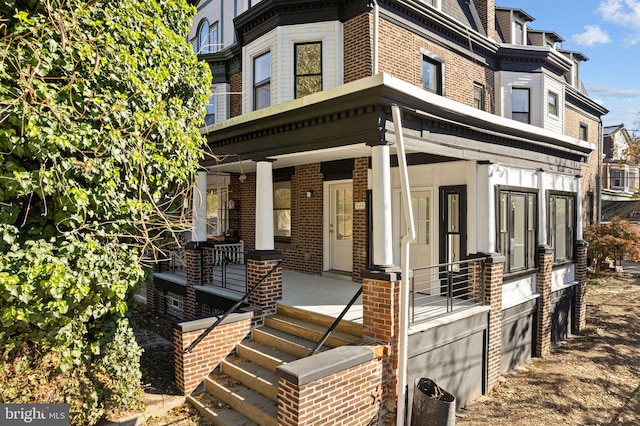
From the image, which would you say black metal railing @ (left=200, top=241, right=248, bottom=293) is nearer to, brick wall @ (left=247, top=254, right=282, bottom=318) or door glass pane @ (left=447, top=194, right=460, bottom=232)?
brick wall @ (left=247, top=254, right=282, bottom=318)

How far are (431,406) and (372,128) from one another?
4.07 metres

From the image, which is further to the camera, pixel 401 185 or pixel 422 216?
pixel 422 216

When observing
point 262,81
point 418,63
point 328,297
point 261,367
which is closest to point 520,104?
point 418,63

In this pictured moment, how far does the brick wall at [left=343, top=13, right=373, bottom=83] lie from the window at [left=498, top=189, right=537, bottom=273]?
13.8ft

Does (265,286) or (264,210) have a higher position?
(264,210)

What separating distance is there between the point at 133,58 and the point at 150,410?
506 cm

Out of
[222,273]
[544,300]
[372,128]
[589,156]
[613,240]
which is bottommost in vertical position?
[544,300]

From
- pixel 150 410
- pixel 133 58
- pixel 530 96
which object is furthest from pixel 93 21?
pixel 530 96

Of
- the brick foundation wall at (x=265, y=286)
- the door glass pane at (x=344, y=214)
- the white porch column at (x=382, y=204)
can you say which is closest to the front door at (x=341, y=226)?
the door glass pane at (x=344, y=214)

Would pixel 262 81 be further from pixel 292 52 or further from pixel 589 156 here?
pixel 589 156

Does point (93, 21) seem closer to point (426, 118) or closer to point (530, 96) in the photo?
point (426, 118)

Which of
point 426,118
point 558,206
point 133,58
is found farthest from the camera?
point 558,206

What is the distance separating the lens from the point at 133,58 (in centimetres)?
480

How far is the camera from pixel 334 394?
15.6ft
